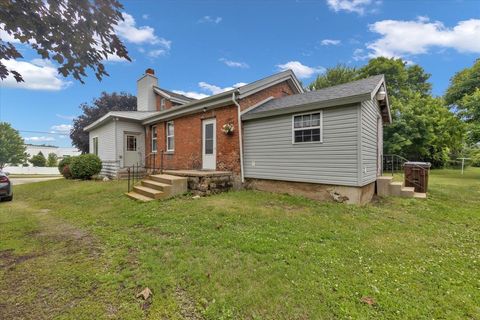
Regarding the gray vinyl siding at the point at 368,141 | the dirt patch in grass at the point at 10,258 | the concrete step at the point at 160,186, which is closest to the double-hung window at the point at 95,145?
the concrete step at the point at 160,186

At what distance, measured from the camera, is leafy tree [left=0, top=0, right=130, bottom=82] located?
7.77ft

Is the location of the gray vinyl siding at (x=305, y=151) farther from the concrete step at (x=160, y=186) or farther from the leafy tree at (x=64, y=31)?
the leafy tree at (x=64, y=31)

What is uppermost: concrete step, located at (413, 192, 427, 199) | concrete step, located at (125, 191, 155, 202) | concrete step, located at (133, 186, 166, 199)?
concrete step, located at (133, 186, 166, 199)

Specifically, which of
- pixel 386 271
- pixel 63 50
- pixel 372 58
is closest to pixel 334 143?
pixel 386 271

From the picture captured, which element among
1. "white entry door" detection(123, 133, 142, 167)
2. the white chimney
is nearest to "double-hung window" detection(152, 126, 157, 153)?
"white entry door" detection(123, 133, 142, 167)

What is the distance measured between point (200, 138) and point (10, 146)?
56.6 m

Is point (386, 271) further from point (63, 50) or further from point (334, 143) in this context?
point (63, 50)

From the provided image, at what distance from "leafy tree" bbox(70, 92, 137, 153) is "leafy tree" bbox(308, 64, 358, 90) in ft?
77.8

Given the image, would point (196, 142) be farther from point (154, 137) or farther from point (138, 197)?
point (154, 137)

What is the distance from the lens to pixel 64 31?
252 cm

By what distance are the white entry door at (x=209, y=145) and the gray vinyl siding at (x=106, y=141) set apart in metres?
6.61

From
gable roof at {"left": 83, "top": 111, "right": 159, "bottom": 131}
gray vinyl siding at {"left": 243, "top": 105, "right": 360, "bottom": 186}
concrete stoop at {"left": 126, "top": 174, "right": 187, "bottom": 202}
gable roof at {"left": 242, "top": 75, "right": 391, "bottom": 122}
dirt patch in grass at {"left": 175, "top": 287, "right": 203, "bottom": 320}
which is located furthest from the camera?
gable roof at {"left": 83, "top": 111, "right": 159, "bottom": 131}

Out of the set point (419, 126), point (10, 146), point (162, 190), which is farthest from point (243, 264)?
point (10, 146)

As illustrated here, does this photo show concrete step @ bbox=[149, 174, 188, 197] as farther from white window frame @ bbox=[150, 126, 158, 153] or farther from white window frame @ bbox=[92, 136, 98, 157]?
white window frame @ bbox=[92, 136, 98, 157]
